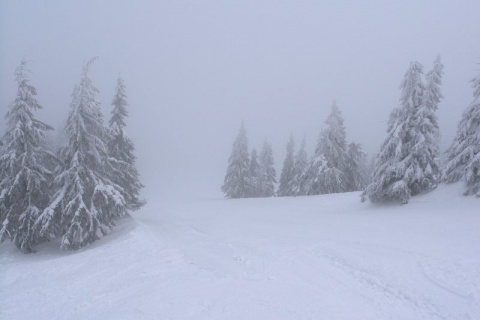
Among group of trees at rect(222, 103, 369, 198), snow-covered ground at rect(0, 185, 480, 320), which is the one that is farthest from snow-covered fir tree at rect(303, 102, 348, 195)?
snow-covered ground at rect(0, 185, 480, 320)

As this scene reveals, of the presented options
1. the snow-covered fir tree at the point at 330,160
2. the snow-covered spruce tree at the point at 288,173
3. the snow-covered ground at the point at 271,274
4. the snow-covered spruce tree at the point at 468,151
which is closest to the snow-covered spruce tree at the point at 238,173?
the snow-covered spruce tree at the point at 288,173

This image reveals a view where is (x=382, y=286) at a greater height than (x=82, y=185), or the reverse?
(x=82, y=185)

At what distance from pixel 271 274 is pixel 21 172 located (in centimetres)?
1558

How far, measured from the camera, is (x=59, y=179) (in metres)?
17.5

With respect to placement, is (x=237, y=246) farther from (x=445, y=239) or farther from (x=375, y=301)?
(x=445, y=239)

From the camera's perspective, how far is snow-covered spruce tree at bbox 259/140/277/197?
187 ft

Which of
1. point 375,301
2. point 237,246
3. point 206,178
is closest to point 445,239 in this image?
point 375,301

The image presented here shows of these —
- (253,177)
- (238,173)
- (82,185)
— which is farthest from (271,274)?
(253,177)

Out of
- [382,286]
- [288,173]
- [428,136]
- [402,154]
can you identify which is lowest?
[382,286]

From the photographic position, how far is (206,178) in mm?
149125

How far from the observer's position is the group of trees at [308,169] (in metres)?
39.9

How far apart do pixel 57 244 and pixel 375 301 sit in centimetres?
1892

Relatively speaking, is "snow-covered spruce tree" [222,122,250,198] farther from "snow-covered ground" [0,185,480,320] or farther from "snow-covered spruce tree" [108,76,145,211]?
"snow-covered ground" [0,185,480,320]

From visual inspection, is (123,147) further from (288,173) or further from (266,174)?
(266,174)
